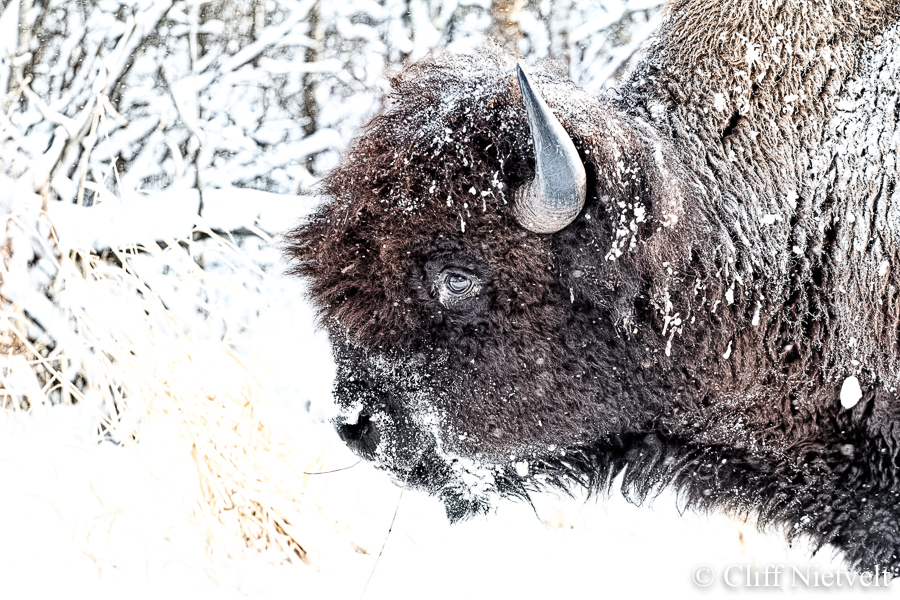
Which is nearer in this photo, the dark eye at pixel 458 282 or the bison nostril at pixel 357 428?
the dark eye at pixel 458 282

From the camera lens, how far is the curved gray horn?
5.27 feet

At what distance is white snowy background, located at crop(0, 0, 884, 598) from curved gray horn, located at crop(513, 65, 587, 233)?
31.9 inches

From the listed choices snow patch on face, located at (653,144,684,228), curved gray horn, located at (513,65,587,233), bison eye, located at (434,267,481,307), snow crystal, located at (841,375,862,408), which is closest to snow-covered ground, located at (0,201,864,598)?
bison eye, located at (434,267,481,307)

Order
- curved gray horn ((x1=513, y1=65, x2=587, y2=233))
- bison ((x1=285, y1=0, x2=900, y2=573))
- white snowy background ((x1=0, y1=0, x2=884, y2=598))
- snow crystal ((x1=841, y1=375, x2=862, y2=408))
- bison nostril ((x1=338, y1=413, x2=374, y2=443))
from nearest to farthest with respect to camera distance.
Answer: curved gray horn ((x1=513, y1=65, x2=587, y2=233))
bison ((x1=285, y1=0, x2=900, y2=573))
snow crystal ((x1=841, y1=375, x2=862, y2=408))
bison nostril ((x1=338, y1=413, x2=374, y2=443))
white snowy background ((x1=0, y1=0, x2=884, y2=598))

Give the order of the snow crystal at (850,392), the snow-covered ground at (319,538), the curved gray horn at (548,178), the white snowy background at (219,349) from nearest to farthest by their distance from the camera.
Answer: the curved gray horn at (548,178) → the snow crystal at (850,392) → the snow-covered ground at (319,538) → the white snowy background at (219,349)

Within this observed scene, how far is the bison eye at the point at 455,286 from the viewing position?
1975 millimetres

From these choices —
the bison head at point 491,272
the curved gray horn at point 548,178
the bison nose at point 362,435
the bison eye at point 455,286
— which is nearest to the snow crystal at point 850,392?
the bison head at point 491,272

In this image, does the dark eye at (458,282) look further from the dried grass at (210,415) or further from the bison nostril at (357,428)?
the dried grass at (210,415)

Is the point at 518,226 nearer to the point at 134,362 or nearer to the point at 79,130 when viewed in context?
the point at 134,362

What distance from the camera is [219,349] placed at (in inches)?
130

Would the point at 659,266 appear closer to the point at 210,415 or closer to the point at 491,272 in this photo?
the point at 491,272

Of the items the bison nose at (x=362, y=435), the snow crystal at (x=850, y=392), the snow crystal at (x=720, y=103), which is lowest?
the bison nose at (x=362, y=435)

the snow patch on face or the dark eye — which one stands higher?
the snow patch on face

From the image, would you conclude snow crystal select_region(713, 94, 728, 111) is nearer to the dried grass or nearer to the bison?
the bison
